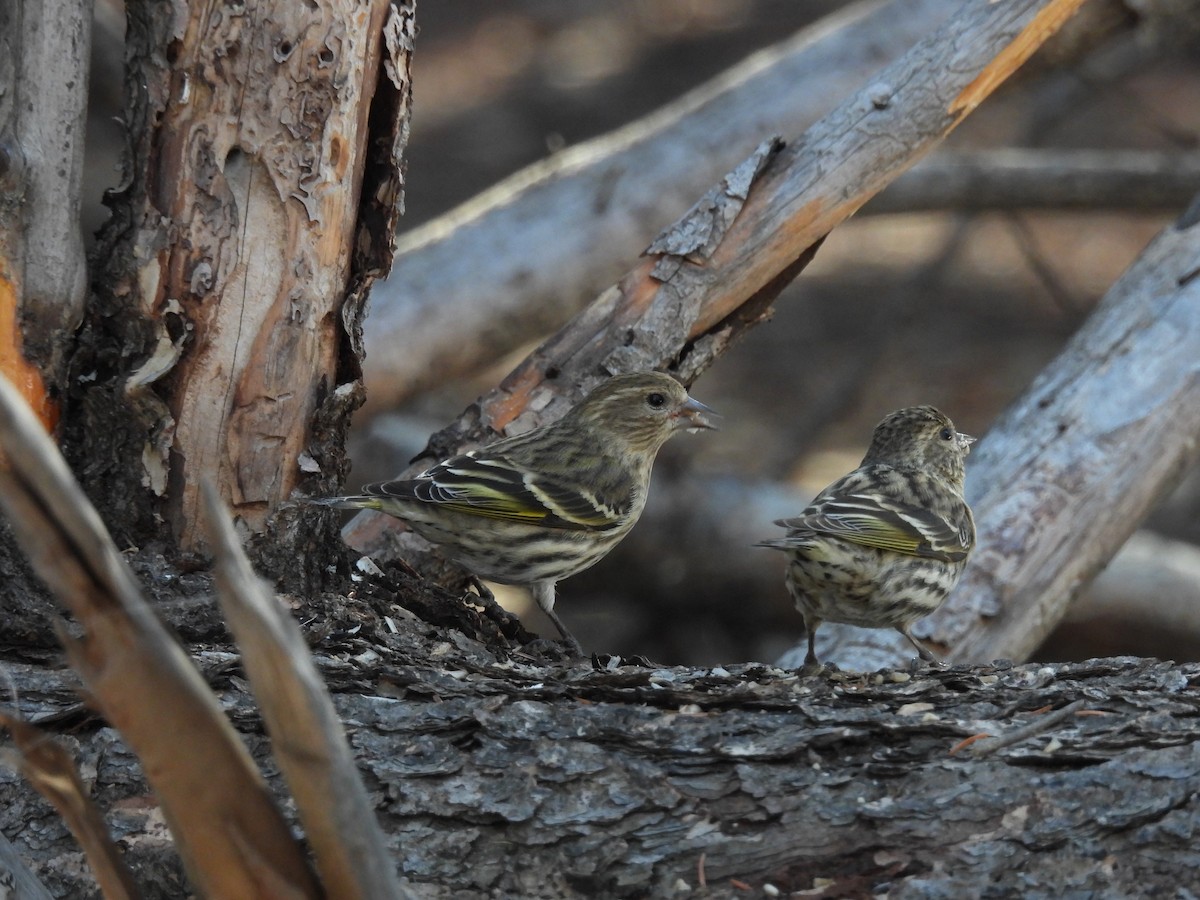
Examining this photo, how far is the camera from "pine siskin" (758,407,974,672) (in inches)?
171

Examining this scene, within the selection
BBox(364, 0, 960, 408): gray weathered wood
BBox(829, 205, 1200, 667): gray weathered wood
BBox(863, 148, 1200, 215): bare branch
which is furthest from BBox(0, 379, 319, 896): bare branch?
BBox(863, 148, 1200, 215): bare branch

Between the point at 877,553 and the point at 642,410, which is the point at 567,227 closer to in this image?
the point at 642,410

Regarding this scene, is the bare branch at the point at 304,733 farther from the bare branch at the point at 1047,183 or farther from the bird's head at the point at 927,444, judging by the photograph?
the bare branch at the point at 1047,183

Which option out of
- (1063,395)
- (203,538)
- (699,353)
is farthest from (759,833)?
(1063,395)

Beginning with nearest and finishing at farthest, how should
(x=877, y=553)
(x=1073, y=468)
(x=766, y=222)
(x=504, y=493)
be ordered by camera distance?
(x=504, y=493) < (x=766, y=222) < (x=877, y=553) < (x=1073, y=468)

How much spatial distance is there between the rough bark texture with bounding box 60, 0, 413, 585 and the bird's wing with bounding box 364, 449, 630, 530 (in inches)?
20.7

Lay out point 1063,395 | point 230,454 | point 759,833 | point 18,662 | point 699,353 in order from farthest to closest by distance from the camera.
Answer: point 1063,395 < point 699,353 < point 230,454 < point 18,662 < point 759,833

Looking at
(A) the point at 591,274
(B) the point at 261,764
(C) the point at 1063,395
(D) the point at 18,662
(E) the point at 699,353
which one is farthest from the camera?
(A) the point at 591,274

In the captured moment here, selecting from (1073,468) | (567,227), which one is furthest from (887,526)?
(567,227)

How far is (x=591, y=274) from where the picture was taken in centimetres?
619

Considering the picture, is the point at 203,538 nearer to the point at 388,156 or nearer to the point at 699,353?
the point at 388,156

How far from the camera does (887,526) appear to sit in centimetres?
444

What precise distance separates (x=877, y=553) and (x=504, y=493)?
1.16 m

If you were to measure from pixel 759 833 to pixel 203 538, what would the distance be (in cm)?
159
